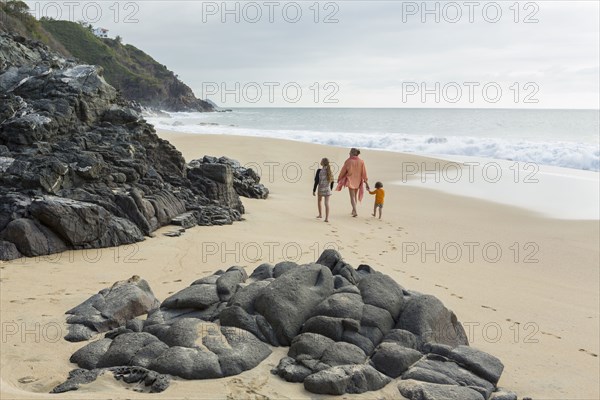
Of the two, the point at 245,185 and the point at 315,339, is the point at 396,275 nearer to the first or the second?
the point at 315,339

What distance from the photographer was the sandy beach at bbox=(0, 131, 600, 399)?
548 cm

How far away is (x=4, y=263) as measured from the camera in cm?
877

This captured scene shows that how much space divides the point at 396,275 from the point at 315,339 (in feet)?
14.7

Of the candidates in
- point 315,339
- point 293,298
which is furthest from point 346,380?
point 293,298

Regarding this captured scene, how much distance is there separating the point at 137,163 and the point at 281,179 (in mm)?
10837

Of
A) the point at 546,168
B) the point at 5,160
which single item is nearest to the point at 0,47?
the point at 5,160

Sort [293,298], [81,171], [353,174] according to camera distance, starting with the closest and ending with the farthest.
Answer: [293,298], [81,171], [353,174]

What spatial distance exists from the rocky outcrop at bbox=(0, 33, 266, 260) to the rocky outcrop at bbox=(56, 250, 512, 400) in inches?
130

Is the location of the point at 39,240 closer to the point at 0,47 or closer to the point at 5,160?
the point at 5,160

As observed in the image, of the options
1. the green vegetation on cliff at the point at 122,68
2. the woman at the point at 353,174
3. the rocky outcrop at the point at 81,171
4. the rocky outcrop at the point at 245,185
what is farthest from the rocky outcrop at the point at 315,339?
the green vegetation on cliff at the point at 122,68

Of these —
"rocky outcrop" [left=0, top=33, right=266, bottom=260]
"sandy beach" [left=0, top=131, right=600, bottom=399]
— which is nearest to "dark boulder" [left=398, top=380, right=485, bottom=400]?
"sandy beach" [left=0, top=131, right=600, bottom=399]

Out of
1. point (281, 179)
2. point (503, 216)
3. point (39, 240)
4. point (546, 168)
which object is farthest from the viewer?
point (546, 168)

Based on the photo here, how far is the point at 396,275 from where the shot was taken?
385 inches

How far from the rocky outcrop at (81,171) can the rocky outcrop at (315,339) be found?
331cm
